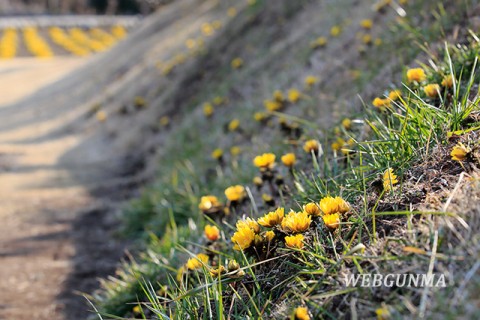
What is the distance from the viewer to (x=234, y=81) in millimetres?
8812

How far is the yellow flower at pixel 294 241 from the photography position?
2275 mm

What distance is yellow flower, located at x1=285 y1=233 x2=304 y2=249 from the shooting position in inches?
89.6

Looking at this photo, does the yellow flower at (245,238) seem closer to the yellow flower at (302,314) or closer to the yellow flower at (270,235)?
the yellow flower at (270,235)

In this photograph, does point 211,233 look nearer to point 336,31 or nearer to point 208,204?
point 208,204

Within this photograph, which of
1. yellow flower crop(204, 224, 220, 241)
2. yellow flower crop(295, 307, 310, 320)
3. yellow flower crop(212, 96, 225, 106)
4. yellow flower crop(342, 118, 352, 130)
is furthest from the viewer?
yellow flower crop(212, 96, 225, 106)

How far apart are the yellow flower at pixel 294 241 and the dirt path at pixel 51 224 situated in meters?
2.81

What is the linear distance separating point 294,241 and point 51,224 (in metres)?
5.30

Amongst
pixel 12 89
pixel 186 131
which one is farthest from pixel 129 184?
pixel 12 89

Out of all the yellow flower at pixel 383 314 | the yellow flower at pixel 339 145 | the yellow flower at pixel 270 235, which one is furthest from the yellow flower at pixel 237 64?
the yellow flower at pixel 383 314

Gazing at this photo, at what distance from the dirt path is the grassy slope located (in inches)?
23.2

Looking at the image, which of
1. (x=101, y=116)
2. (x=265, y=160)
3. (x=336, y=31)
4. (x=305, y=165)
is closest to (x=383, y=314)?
(x=265, y=160)

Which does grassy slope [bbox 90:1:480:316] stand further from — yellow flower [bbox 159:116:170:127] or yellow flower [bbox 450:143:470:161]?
yellow flower [bbox 450:143:470:161]

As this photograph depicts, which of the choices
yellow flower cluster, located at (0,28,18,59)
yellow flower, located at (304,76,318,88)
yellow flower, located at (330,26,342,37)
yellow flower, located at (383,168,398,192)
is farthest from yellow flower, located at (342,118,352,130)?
yellow flower cluster, located at (0,28,18,59)

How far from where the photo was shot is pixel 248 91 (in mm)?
8109
